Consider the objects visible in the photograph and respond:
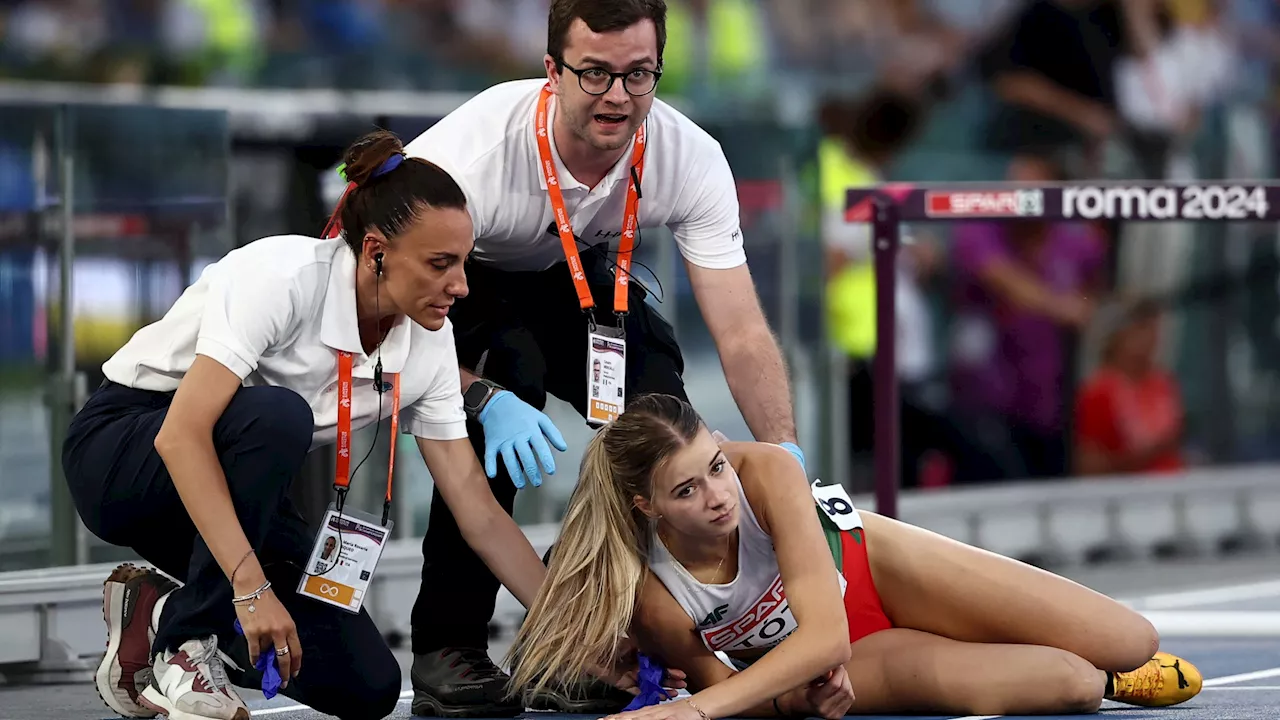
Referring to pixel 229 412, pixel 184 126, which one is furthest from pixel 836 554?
pixel 184 126

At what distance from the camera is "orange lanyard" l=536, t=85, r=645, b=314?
4.23m

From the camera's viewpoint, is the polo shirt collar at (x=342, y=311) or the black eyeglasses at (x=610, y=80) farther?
the black eyeglasses at (x=610, y=80)

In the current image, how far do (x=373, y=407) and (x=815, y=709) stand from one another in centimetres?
106

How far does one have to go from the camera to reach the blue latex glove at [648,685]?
3979 mm

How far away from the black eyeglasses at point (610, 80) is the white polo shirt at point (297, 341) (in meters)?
0.59

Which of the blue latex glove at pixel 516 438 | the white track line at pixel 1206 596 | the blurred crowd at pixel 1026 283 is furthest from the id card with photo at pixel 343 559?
the blurred crowd at pixel 1026 283

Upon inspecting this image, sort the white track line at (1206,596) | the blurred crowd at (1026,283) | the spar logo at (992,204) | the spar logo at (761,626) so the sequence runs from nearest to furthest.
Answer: the spar logo at (761,626), the spar logo at (992,204), the white track line at (1206,596), the blurred crowd at (1026,283)

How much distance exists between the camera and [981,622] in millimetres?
4141

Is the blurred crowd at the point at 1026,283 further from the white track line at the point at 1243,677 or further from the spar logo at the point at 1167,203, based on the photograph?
the white track line at the point at 1243,677

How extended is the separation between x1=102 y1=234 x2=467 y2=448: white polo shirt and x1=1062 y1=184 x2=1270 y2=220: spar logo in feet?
6.77

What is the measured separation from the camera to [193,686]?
376cm

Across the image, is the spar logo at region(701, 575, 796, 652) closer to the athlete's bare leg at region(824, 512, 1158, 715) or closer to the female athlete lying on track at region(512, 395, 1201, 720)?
the female athlete lying on track at region(512, 395, 1201, 720)

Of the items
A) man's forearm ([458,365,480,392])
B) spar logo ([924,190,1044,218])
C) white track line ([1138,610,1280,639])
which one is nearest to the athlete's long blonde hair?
man's forearm ([458,365,480,392])

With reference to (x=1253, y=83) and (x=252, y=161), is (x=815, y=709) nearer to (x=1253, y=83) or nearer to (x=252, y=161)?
(x=252, y=161)
